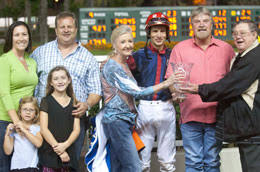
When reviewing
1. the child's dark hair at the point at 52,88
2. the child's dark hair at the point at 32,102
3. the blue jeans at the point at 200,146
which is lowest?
the blue jeans at the point at 200,146

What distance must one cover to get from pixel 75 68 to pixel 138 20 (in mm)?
14964

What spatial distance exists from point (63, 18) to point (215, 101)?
1750 millimetres

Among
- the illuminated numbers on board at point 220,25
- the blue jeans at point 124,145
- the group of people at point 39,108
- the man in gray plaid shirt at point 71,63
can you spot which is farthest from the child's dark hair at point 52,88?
the illuminated numbers on board at point 220,25

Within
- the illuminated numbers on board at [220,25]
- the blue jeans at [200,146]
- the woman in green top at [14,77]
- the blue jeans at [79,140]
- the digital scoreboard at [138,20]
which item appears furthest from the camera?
the illuminated numbers on board at [220,25]

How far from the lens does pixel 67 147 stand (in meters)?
4.04

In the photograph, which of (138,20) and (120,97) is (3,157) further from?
(138,20)

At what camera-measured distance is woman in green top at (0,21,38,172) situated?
3.94m

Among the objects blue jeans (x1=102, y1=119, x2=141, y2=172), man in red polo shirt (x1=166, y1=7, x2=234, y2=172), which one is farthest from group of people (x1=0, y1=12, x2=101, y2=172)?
man in red polo shirt (x1=166, y1=7, x2=234, y2=172)

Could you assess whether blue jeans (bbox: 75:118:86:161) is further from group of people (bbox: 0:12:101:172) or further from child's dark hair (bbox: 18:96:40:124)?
child's dark hair (bbox: 18:96:40:124)

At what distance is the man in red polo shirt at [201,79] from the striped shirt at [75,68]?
2.56 feet

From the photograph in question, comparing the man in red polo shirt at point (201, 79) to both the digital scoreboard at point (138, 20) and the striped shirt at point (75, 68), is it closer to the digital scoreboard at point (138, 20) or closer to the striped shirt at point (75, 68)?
the striped shirt at point (75, 68)

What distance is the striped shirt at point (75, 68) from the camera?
4.20 meters

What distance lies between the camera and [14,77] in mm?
3969

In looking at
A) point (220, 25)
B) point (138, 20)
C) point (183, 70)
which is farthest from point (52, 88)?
point (220, 25)
